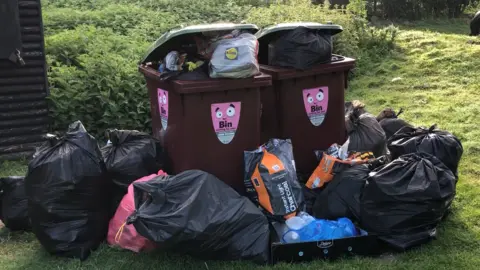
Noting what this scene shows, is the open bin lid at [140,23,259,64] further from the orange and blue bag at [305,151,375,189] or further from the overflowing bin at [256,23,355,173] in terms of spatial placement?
the orange and blue bag at [305,151,375,189]

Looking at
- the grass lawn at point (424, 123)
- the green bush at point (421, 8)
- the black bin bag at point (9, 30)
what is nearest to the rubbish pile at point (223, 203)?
the grass lawn at point (424, 123)

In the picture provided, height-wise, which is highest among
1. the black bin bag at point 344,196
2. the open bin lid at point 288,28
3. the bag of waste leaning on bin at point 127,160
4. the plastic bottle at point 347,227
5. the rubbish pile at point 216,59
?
the open bin lid at point 288,28

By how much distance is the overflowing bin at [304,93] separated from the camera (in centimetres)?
432

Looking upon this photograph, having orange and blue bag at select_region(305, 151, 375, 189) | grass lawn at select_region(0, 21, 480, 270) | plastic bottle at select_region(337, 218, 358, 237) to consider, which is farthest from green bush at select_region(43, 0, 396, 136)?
plastic bottle at select_region(337, 218, 358, 237)

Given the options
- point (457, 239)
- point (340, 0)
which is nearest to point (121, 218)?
point (457, 239)

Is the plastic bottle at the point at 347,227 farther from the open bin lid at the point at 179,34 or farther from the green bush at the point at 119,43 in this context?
the green bush at the point at 119,43

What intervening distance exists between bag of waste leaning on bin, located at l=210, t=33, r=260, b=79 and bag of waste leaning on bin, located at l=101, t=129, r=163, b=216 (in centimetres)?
80

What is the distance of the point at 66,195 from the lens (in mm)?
3740

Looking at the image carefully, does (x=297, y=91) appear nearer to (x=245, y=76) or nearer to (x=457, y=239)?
(x=245, y=76)

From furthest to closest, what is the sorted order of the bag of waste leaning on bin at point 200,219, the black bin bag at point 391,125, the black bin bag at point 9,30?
the black bin bag at point 9,30 < the black bin bag at point 391,125 < the bag of waste leaning on bin at point 200,219

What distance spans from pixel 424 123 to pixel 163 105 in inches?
133

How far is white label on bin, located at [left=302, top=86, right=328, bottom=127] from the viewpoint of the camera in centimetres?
443

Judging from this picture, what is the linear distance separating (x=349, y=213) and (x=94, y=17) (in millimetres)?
6266

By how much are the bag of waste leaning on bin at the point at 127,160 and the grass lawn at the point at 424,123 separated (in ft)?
1.69
